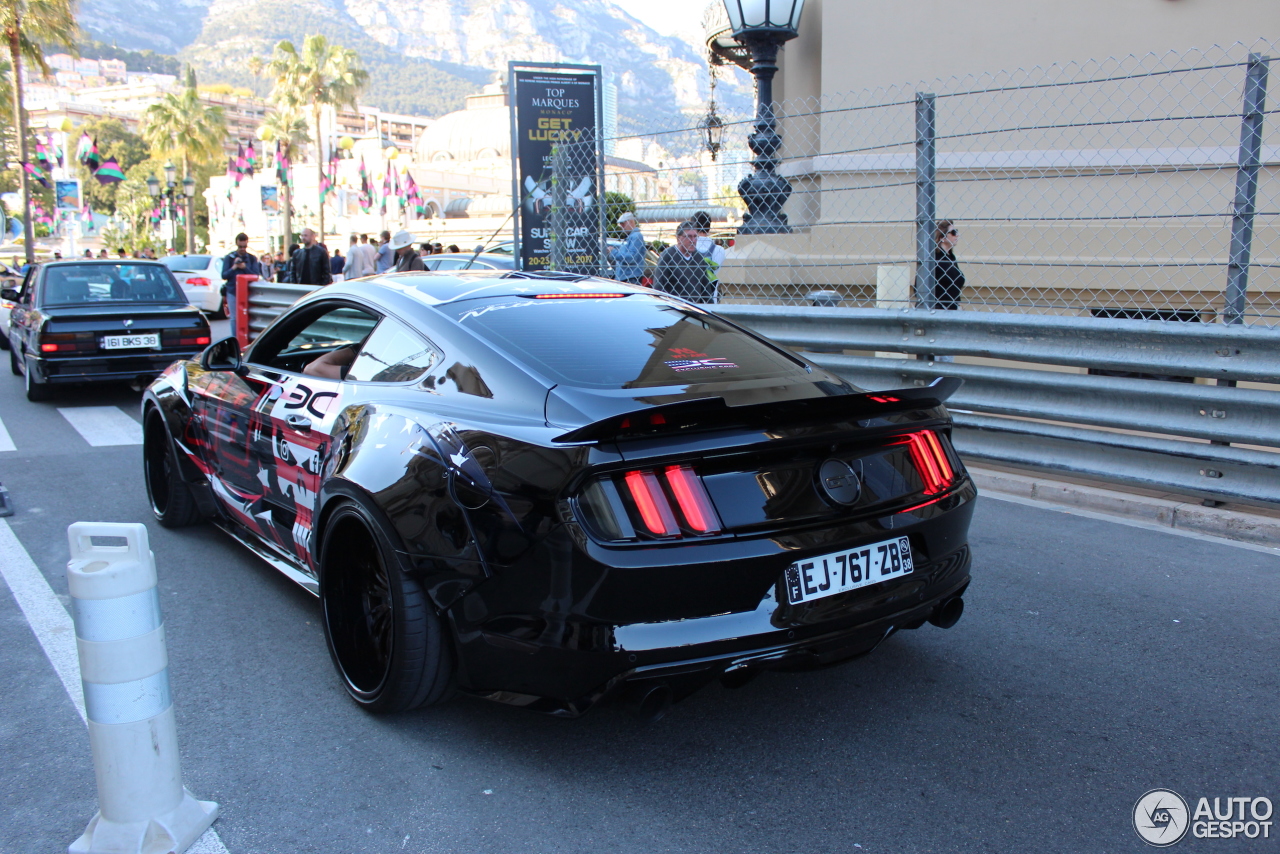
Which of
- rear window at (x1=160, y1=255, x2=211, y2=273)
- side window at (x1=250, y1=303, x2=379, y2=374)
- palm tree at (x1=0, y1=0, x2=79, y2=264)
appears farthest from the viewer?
palm tree at (x1=0, y1=0, x2=79, y2=264)

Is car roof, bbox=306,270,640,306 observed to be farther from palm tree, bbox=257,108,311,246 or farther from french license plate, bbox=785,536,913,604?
palm tree, bbox=257,108,311,246

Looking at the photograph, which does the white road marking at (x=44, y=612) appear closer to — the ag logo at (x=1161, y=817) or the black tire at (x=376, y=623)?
the black tire at (x=376, y=623)

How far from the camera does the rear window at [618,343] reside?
10.3 feet

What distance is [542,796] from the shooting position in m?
2.72

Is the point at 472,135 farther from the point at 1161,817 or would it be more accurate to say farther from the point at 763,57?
the point at 1161,817

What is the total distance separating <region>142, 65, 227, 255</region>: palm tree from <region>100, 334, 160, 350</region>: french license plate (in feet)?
162

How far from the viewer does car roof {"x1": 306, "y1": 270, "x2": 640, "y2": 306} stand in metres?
3.67

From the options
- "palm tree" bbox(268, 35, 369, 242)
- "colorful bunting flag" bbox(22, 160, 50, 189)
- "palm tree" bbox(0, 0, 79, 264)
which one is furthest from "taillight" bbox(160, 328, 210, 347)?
"palm tree" bbox(268, 35, 369, 242)

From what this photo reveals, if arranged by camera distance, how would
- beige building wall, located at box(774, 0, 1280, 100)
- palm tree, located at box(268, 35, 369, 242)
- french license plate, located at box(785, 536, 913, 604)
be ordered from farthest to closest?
palm tree, located at box(268, 35, 369, 242), beige building wall, located at box(774, 0, 1280, 100), french license plate, located at box(785, 536, 913, 604)

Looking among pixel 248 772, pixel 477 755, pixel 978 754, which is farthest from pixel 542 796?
pixel 978 754

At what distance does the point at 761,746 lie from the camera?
2.98 meters

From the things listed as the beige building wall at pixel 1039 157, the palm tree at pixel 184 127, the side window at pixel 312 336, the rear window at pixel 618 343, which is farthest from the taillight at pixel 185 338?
the palm tree at pixel 184 127

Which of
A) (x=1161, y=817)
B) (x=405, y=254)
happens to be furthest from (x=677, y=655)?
(x=405, y=254)

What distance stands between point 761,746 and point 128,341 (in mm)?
9186
